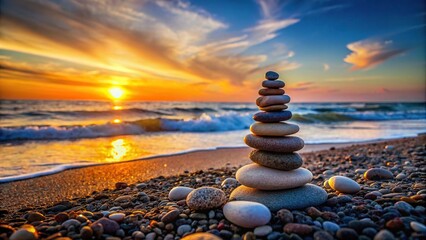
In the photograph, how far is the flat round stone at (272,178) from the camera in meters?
3.70

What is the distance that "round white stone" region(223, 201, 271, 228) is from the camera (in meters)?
2.96

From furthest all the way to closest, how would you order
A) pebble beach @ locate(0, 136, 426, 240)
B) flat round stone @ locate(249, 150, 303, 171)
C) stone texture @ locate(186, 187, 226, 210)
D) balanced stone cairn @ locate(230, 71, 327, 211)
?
flat round stone @ locate(249, 150, 303, 171) < balanced stone cairn @ locate(230, 71, 327, 211) < stone texture @ locate(186, 187, 226, 210) < pebble beach @ locate(0, 136, 426, 240)

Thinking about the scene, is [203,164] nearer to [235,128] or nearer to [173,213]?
[173,213]

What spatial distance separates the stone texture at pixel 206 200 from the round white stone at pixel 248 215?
0.33 meters

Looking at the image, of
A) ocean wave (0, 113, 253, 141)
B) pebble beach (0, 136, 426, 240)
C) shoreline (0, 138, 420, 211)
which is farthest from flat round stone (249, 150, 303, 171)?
ocean wave (0, 113, 253, 141)

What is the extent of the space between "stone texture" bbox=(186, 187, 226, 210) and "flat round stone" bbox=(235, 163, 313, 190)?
53 cm

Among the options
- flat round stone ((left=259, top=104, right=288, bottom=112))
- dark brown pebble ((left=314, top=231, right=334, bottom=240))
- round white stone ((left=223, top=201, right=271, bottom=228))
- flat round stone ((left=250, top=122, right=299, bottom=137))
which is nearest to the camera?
dark brown pebble ((left=314, top=231, right=334, bottom=240))

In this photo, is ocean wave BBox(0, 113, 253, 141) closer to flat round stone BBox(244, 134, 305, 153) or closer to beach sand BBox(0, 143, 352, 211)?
beach sand BBox(0, 143, 352, 211)

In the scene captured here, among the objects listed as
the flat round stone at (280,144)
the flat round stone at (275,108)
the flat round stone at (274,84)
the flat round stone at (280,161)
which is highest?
the flat round stone at (274,84)

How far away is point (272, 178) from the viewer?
146 inches

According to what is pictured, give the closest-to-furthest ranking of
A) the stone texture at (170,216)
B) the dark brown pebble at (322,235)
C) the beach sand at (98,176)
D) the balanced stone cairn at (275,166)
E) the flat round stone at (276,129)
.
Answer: the dark brown pebble at (322,235), the stone texture at (170,216), the balanced stone cairn at (275,166), the flat round stone at (276,129), the beach sand at (98,176)

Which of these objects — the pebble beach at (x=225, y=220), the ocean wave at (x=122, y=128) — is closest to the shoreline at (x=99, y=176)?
the pebble beach at (x=225, y=220)

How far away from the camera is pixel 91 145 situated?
1123 centimetres

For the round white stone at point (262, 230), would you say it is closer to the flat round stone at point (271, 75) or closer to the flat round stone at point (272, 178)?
the flat round stone at point (272, 178)
